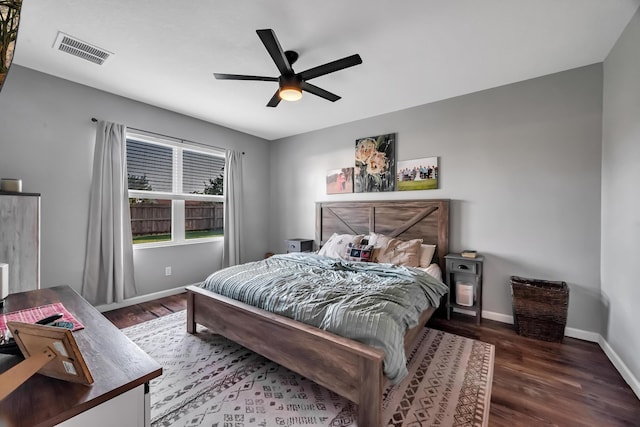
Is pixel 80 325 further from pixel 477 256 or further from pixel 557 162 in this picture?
pixel 557 162

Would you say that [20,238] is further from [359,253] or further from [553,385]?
[553,385]

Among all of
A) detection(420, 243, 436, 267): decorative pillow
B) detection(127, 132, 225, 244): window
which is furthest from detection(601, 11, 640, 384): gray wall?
detection(127, 132, 225, 244): window

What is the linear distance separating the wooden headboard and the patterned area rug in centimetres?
133

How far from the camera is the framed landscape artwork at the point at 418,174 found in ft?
11.5

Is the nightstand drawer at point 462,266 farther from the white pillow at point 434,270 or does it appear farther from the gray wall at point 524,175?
the gray wall at point 524,175

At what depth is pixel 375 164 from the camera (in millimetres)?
3969

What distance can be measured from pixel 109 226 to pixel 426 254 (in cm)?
388

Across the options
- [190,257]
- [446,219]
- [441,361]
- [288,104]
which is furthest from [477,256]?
[190,257]

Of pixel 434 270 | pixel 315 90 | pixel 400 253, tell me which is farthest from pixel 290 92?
pixel 434 270

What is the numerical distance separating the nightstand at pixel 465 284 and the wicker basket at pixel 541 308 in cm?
33

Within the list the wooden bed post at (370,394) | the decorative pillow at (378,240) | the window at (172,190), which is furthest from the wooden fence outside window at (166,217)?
the wooden bed post at (370,394)

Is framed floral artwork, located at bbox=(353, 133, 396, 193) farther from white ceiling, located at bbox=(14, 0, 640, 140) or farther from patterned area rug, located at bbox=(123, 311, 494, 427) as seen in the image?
patterned area rug, located at bbox=(123, 311, 494, 427)

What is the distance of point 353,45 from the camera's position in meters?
2.32

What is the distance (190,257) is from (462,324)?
3845 mm
